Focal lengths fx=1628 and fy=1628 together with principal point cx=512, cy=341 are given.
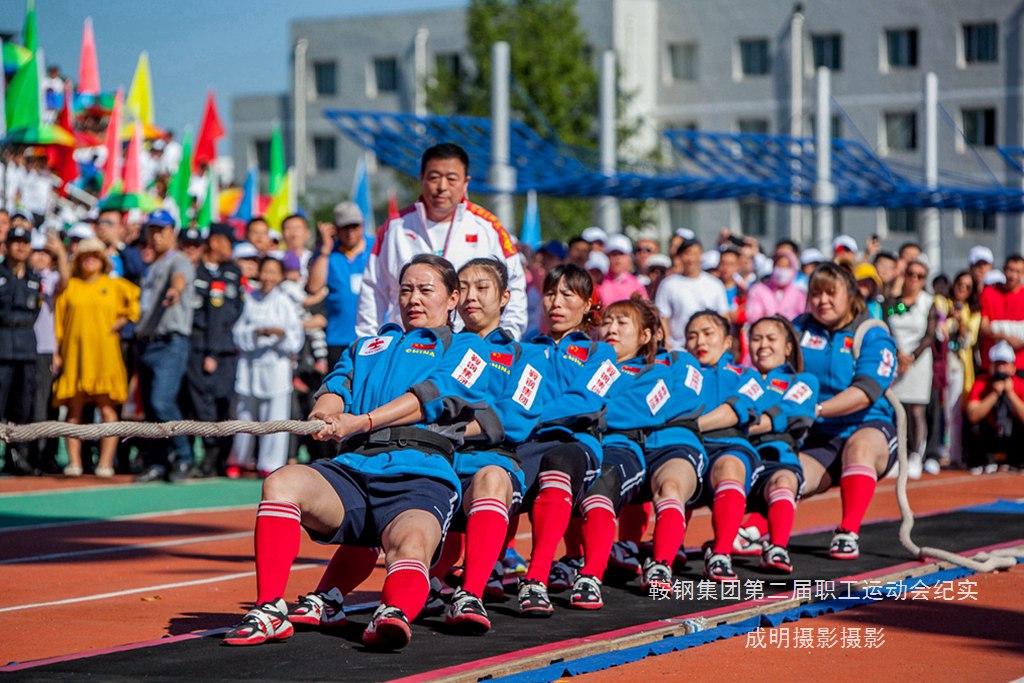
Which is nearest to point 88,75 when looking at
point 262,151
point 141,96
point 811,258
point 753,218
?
point 141,96

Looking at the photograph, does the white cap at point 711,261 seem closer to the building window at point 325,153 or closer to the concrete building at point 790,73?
the concrete building at point 790,73

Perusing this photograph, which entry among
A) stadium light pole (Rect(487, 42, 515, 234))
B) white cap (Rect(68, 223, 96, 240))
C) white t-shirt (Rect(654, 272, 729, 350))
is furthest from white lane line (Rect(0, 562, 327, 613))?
stadium light pole (Rect(487, 42, 515, 234))

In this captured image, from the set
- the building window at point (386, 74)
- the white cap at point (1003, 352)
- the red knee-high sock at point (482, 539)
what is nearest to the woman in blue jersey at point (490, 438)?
the red knee-high sock at point (482, 539)

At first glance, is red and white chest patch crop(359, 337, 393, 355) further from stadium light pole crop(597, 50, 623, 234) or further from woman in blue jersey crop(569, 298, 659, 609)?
stadium light pole crop(597, 50, 623, 234)

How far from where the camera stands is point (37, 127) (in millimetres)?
20141

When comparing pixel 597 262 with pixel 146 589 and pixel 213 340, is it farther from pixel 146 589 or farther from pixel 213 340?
pixel 146 589

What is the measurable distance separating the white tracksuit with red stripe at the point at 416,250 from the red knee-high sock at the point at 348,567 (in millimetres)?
1813

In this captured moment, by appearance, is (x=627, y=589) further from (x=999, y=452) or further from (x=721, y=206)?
(x=721, y=206)

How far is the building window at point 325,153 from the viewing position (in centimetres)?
6278

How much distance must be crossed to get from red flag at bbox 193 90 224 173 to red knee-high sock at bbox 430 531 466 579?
83.8ft

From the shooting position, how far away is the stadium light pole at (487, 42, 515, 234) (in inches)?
1062

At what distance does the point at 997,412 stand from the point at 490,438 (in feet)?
34.2

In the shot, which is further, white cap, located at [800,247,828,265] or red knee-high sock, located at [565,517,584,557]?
white cap, located at [800,247,828,265]

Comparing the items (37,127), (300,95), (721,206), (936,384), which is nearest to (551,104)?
(721,206)
